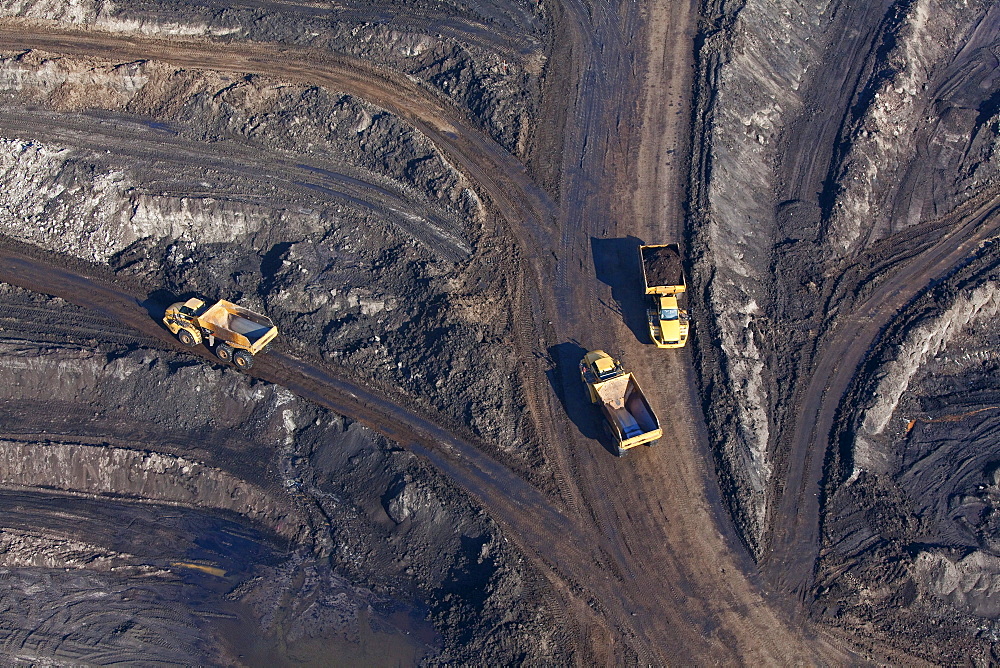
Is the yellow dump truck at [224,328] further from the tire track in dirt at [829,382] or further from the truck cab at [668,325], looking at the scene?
the tire track in dirt at [829,382]

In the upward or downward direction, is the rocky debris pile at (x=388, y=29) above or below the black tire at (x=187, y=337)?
above

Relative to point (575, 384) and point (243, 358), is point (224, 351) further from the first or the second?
point (575, 384)

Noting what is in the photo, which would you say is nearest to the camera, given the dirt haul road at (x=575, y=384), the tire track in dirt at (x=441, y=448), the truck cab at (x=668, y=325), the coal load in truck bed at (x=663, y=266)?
the dirt haul road at (x=575, y=384)

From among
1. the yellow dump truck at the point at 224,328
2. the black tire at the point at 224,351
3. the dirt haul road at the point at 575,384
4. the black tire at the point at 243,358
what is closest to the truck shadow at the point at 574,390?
the dirt haul road at the point at 575,384

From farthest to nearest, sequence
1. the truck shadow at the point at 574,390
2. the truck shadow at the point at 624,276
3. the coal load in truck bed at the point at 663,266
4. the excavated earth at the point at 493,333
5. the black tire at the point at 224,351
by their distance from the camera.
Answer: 1. the truck shadow at the point at 624,276
2. the black tire at the point at 224,351
3. the coal load in truck bed at the point at 663,266
4. the truck shadow at the point at 574,390
5. the excavated earth at the point at 493,333

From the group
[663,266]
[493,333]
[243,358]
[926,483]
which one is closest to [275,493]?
[243,358]

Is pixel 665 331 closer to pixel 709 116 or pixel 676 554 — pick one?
pixel 676 554

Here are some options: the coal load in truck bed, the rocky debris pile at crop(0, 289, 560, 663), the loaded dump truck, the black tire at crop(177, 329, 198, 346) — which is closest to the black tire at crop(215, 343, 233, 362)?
the rocky debris pile at crop(0, 289, 560, 663)

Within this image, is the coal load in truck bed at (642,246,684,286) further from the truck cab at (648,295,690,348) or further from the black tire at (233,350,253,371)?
the black tire at (233,350,253,371)
